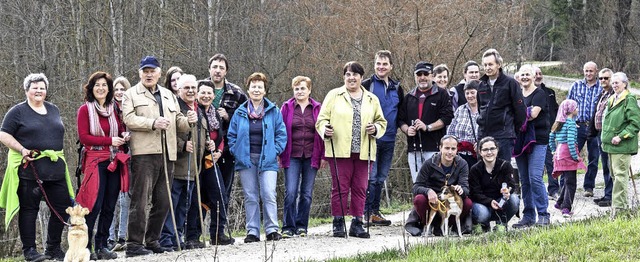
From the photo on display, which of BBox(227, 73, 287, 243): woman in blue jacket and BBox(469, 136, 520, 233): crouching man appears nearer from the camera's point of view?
BBox(227, 73, 287, 243): woman in blue jacket

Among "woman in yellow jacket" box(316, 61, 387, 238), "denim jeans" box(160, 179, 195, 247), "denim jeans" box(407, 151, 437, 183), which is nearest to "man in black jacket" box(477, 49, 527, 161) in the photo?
"denim jeans" box(407, 151, 437, 183)

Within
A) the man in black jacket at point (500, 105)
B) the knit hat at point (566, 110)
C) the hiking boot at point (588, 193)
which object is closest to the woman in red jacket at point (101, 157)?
the man in black jacket at point (500, 105)

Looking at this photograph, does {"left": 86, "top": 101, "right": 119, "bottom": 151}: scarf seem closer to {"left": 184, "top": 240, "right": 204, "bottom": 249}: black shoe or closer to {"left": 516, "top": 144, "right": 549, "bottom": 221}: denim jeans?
{"left": 184, "top": 240, "right": 204, "bottom": 249}: black shoe

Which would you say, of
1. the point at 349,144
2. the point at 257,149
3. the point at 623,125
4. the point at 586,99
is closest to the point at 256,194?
the point at 257,149

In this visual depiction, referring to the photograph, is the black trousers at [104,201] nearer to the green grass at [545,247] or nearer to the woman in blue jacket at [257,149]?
the woman in blue jacket at [257,149]

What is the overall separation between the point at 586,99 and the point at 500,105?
161 inches

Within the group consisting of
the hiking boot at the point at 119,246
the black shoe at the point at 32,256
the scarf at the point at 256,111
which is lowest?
the hiking boot at the point at 119,246

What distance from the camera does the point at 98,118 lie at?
868 cm

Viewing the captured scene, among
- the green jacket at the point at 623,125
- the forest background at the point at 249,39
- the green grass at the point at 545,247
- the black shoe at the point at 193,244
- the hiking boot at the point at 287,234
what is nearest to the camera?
the green grass at the point at 545,247

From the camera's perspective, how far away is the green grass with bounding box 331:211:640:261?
279 inches

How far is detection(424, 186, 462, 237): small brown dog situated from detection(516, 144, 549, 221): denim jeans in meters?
1.02

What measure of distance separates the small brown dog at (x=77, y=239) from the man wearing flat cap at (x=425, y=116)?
4.72 meters

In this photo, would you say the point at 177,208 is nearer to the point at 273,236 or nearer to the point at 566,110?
the point at 273,236

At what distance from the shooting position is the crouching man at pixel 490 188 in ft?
32.3
